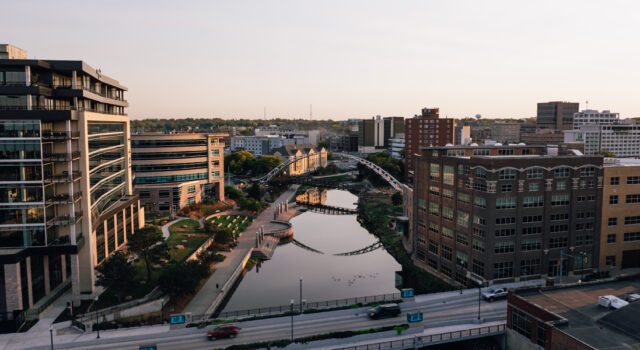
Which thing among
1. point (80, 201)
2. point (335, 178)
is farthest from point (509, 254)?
point (335, 178)

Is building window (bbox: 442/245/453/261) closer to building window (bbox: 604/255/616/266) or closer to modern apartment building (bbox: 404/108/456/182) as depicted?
building window (bbox: 604/255/616/266)

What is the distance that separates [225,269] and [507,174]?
3586 centimetres

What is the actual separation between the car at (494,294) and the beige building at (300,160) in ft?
360

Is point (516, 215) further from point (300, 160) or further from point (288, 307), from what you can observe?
point (300, 160)

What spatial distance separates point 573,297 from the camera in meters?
39.1

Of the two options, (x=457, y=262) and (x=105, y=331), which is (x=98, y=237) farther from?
(x=457, y=262)

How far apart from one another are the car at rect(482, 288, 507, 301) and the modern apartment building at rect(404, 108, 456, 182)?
292 feet

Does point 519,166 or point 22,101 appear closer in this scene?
point 22,101

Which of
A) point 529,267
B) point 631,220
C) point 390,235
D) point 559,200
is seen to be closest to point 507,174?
point 559,200

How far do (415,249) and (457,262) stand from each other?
360 inches

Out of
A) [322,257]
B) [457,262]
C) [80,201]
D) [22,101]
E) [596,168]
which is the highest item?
[22,101]

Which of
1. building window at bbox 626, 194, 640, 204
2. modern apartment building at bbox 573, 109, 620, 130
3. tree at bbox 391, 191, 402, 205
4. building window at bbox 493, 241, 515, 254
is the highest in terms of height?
modern apartment building at bbox 573, 109, 620, 130

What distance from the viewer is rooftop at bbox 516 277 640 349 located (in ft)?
104

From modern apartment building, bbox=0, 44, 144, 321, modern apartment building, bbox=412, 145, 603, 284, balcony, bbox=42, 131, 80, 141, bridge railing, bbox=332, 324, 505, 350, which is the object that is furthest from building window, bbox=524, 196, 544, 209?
balcony, bbox=42, 131, 80, 141
